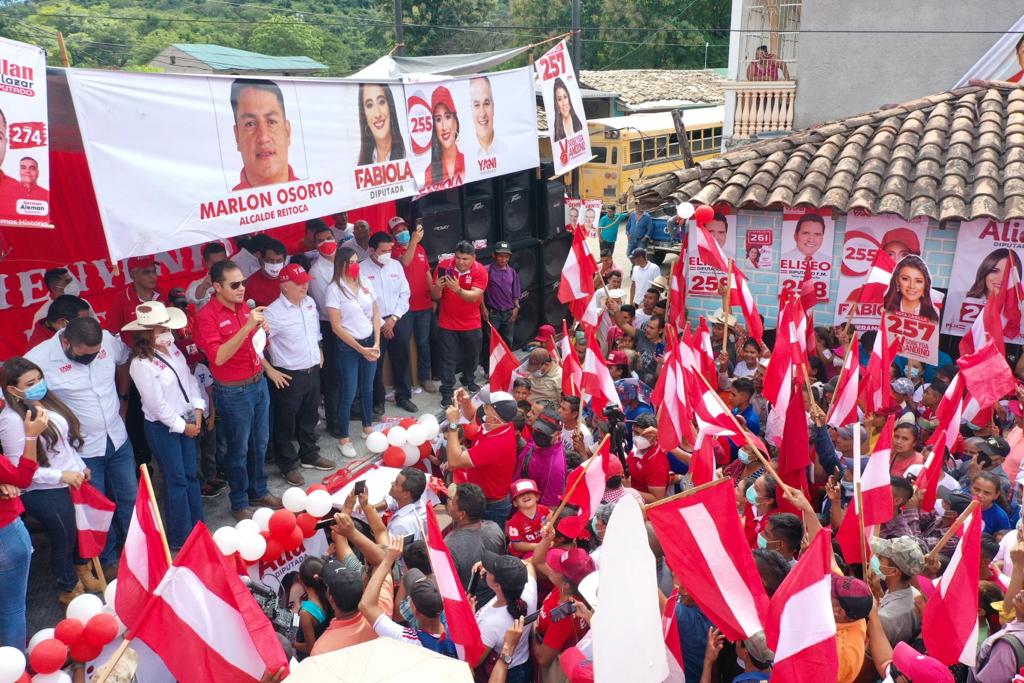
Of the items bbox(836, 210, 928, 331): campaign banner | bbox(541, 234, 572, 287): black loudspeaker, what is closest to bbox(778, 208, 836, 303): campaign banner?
bbox(836, 210, 928, 331): campaign banner

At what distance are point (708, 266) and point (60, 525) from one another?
627 centimetres

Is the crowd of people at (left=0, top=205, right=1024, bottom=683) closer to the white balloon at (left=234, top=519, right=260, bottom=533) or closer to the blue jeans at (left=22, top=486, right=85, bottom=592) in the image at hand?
the blue jeans at (left=22, top=486, right=85, bottom=592)

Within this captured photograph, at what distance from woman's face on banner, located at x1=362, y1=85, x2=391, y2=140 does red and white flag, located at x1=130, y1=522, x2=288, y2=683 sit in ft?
14.1

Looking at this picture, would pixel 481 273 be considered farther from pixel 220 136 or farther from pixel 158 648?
pixel 158 648

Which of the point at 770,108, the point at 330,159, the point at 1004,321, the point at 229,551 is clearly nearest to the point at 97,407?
the point at 229,551

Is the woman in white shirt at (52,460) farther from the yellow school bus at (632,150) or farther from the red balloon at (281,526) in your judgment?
the yellow school bus at (632,150)

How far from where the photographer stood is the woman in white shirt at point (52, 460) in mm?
4539

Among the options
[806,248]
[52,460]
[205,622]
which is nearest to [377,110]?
[52,460]

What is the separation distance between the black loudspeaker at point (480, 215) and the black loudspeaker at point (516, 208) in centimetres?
13

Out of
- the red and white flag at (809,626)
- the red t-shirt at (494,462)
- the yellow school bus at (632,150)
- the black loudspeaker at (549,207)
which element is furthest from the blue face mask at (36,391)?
the yellow school bus at (632,150)

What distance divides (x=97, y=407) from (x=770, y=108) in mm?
10645

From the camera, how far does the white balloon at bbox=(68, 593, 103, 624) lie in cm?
427

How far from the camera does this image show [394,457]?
6.02 meters

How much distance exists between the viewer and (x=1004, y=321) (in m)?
7.85
